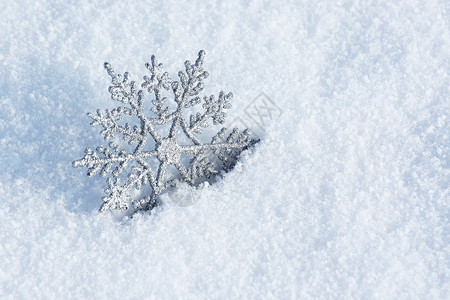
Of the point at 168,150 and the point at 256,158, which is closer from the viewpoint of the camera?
the point at 168,150

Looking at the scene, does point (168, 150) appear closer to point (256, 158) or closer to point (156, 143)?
point (156, 143)

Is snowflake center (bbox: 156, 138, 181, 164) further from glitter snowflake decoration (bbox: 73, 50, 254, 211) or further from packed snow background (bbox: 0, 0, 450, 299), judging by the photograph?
packed snow background (bbox: 0, 0, 450, 299)

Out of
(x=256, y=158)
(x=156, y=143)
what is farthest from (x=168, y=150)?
(x=256, y=158)

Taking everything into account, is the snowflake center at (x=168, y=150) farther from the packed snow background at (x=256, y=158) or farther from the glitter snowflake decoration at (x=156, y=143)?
the packed snow background at (x=256, y=158)

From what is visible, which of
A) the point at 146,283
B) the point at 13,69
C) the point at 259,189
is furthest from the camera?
the point at 13,69

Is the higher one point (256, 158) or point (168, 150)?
point (168, 150)

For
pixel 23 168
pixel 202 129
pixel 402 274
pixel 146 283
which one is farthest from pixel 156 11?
pixel 402 274

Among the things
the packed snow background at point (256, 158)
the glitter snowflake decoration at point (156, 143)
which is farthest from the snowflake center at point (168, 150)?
the packed snow background at point (256, 158)

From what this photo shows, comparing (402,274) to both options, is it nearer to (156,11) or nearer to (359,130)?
(359,130)
